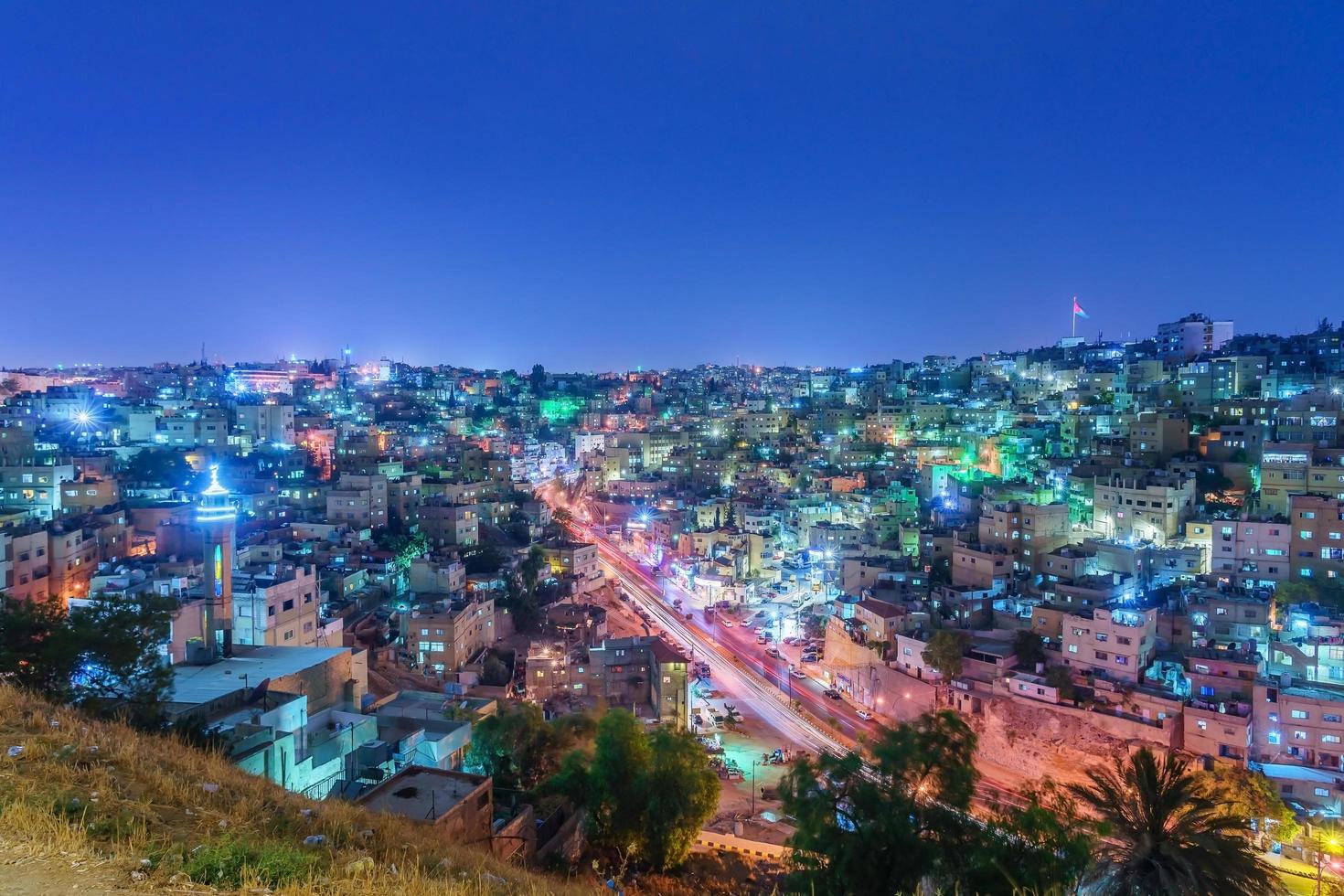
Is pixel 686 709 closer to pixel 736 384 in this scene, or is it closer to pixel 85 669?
pixel 85 669

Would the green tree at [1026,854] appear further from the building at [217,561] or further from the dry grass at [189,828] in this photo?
the building at [217,561]

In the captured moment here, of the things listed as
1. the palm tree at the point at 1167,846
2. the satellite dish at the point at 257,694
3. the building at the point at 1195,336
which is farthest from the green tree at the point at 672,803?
the building at the point at 1195,336

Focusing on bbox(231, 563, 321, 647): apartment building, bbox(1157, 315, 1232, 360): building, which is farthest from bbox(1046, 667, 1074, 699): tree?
bbox(1157, 315, 1232, 360): building

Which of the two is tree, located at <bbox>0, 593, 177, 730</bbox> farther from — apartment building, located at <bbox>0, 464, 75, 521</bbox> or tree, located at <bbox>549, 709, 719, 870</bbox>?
apartment building, located at <bbox>0, 464, 75, 521</bbox>

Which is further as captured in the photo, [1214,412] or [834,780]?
[1214,412]

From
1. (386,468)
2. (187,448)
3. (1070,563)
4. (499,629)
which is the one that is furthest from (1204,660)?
(187,448)

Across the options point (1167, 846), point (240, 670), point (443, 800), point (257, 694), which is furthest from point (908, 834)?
point (240, 670)
